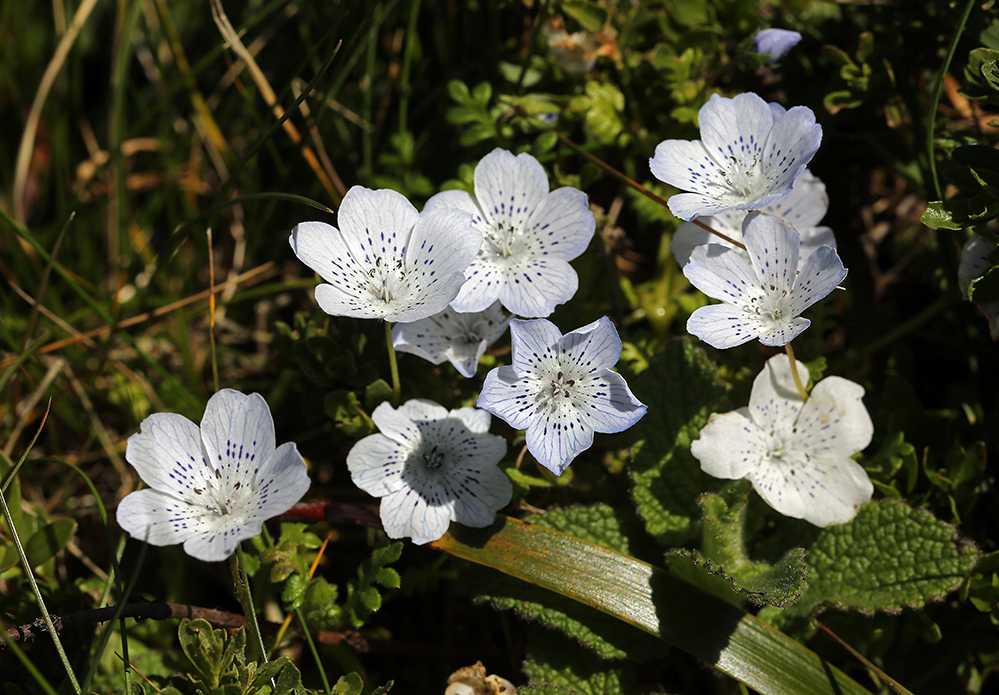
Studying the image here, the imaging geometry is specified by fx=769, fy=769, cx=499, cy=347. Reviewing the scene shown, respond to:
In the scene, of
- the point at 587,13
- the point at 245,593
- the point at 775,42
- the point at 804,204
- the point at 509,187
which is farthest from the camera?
the point at 587,13

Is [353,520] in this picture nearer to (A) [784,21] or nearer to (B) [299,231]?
(B) [299,231]

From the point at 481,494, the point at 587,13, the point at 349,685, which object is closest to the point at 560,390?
the point at 481,494

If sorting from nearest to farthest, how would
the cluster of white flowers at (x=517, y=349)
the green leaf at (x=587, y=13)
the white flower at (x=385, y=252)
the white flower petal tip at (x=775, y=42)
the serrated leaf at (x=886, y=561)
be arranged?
the cluster of white flowers at (x=517, y=349), the white flower at (x=385, y=252), the serrated leaf at (x=886, y=561), the white flower petal tip at (x=775, y=42), the green leaf at (x=587, y=13)

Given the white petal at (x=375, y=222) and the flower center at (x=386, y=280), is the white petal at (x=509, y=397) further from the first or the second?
the white petal at (x=375, y=222)

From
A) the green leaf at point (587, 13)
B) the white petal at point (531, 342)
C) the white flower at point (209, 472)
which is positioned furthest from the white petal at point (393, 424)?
the green leaf at point (587, 13)

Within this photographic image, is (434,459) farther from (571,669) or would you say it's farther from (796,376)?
(796,376)

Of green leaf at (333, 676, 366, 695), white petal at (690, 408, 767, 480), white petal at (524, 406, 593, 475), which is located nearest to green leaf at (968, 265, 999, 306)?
white petal at (690, 408, 767, 480)

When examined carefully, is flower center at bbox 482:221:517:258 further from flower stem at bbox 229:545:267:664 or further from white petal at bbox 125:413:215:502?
flower stem at bbox 229:545:267:664
